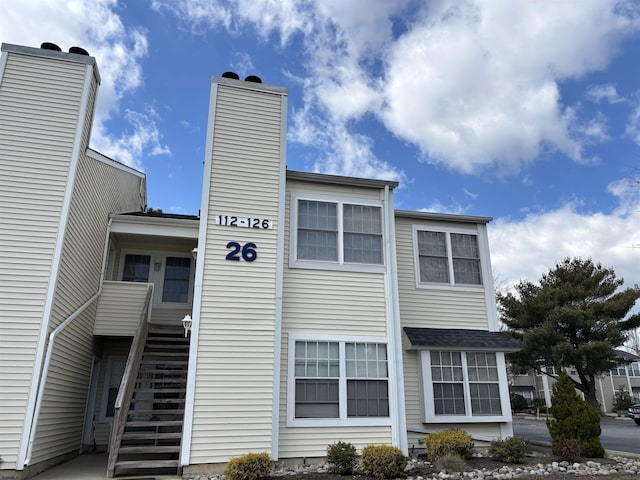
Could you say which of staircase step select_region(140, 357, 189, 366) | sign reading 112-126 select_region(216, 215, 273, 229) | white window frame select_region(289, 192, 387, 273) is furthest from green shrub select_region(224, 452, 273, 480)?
sign reading 112-126 select_region(216, 215, 273, 229)

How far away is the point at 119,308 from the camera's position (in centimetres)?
1048

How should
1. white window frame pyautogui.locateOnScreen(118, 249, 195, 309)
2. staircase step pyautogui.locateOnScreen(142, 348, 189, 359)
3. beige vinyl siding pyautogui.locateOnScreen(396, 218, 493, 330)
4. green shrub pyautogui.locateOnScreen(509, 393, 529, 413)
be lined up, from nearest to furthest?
1. staircase step pyautogui.locateOnScreen(142, 348, 189, 359)
2. beige vinyl siding pyautogui.locateOnScreen(396, 218, 493, 330)
3. white window frame pyautogui.locateOnScreen(118, 249, 195, 309)
4. green shrub pyautogui.locateOnScreen(509, 393, 529, 413)

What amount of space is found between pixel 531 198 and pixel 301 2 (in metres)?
16.0

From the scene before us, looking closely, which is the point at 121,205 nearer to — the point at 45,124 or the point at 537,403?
the point at 45,124

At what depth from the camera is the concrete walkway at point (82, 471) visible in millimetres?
7082

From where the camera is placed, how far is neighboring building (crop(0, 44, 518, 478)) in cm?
759

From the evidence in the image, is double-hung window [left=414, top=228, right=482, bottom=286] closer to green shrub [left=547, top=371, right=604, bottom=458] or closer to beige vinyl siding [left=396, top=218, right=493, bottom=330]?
beige vinyl siding [left=396, top=218, right=493, bottom=330]

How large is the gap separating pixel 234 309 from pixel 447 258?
5748 millimetres

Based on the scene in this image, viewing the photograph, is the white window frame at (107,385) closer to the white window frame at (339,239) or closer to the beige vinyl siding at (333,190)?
the white window frame at (339,239)

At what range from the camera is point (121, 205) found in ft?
41.4

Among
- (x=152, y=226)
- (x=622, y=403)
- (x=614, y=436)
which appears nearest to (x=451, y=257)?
(x=152, y=226)

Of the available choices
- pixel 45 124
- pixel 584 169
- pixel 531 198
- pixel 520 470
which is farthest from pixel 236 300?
pixel 531 198

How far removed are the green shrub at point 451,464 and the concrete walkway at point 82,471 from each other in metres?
4.41

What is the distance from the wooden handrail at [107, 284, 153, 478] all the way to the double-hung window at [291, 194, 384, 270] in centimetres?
367
